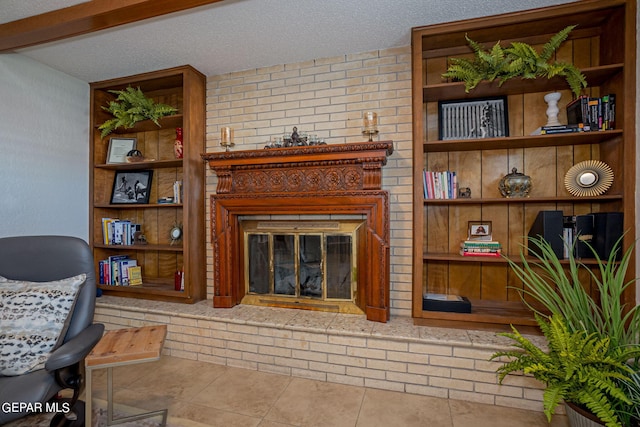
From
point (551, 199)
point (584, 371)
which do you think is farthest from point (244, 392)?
point (551, 199)

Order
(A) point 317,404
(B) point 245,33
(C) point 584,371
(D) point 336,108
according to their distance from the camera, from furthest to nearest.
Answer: (D) point 336,108 < (B) point 245,33 < (A) point 317,404 < (C) point 584,371

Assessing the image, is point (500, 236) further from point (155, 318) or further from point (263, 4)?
point (155, 318)

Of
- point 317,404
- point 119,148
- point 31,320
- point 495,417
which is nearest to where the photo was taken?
point 31,320

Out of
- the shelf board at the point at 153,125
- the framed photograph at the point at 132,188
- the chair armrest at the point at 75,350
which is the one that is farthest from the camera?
the framed photograph at the point at 132,188

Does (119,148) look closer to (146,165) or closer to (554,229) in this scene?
(146,165)

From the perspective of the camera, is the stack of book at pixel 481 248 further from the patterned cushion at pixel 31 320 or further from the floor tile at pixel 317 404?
the patterned cushion at pixel 31 320

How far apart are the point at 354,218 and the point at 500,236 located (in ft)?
3.68

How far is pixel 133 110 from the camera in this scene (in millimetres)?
2602

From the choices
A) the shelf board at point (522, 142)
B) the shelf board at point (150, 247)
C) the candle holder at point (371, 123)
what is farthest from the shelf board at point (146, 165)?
the shelf board at point (522, 142)

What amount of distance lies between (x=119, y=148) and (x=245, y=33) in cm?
183

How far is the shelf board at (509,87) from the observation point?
192cm

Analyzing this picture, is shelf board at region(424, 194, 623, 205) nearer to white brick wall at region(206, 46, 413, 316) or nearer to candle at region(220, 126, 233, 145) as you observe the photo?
white brick wall at region(206, 46, 413, 316)

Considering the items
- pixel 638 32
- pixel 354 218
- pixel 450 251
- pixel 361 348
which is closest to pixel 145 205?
pixel 354 218

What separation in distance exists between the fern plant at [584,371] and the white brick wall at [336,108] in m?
1.08
